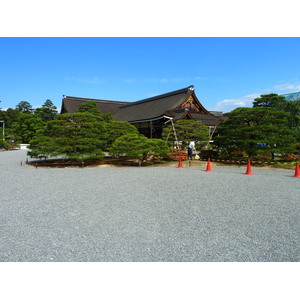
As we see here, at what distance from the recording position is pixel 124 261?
8.46 ft

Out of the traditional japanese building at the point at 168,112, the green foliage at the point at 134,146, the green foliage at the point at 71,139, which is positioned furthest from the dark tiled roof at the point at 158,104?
the green foliage at the point at 71,139

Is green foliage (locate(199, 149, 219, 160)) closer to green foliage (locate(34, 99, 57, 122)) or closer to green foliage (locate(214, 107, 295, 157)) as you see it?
green foliage (locate(214, 107, 295, 157))

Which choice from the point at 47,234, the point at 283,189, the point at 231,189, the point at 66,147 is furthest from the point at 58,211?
the point at 66,147

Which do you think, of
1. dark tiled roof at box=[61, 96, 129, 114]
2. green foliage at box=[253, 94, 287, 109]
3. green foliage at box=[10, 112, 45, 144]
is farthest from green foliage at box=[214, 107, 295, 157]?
green foliage at box=[10, 112, 45, 144]

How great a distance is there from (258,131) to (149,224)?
33.1ft

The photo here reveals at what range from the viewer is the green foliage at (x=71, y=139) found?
10.8 meters

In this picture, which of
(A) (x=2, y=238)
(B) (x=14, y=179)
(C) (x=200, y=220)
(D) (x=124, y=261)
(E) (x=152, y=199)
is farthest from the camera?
(B) (x=14, y=179)

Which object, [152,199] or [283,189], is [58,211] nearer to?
[152,199]

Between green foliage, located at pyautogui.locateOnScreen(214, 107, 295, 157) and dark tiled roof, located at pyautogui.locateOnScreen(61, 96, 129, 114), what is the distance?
80.9 feet

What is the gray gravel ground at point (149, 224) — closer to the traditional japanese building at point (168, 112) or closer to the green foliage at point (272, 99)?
the traditional japanese building at point (168, 112)

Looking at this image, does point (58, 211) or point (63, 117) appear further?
point (63, 117)

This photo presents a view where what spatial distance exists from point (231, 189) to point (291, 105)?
13112 mm

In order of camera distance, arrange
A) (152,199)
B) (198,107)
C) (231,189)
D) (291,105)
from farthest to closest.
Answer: (198,107) → (291,105) → (231,189) → (152,199)

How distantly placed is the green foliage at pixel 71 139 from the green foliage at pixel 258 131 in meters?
7.39
